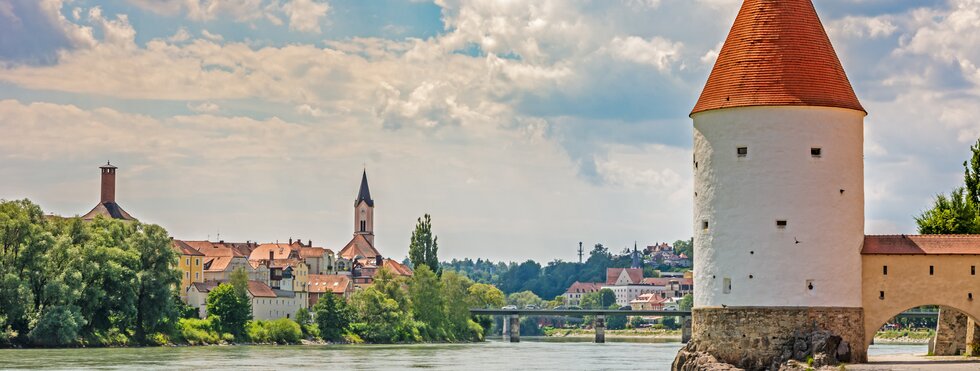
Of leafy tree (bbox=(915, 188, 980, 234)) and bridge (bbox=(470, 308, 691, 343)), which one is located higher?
leafy tree (bbox=(915, 188, 980, 234))

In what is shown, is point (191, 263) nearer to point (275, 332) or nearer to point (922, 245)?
point (275, 332)

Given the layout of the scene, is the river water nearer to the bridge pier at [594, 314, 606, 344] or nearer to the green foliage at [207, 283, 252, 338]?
the green foliage at [207, 283, 252, 338]

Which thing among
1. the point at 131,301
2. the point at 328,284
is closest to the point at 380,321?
the point at 131,301

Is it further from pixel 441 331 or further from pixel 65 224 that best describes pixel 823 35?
pixel 441 331

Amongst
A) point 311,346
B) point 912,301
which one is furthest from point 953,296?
point 311,346

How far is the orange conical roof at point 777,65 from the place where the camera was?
3969 centimetres

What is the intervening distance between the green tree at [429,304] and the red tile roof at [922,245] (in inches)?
3060

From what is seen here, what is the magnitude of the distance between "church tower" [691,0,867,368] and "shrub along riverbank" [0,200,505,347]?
4917 centimetres

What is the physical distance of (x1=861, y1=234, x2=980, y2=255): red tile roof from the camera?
1577 inches

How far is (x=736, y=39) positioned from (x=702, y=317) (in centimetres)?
786

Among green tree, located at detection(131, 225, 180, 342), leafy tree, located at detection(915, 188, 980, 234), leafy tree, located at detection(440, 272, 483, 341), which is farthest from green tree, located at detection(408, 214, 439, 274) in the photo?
leafy tree, located at detection(915, 188, 980, 234)

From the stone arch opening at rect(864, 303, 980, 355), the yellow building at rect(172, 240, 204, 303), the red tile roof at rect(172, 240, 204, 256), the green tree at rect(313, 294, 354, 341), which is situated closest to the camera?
the stone arch opening at rect(864, 303, 980, 355)

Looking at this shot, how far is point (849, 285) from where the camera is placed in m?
39.9

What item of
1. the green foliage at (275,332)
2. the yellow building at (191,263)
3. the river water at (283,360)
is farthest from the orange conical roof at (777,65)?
the yellow building at (191,263)
